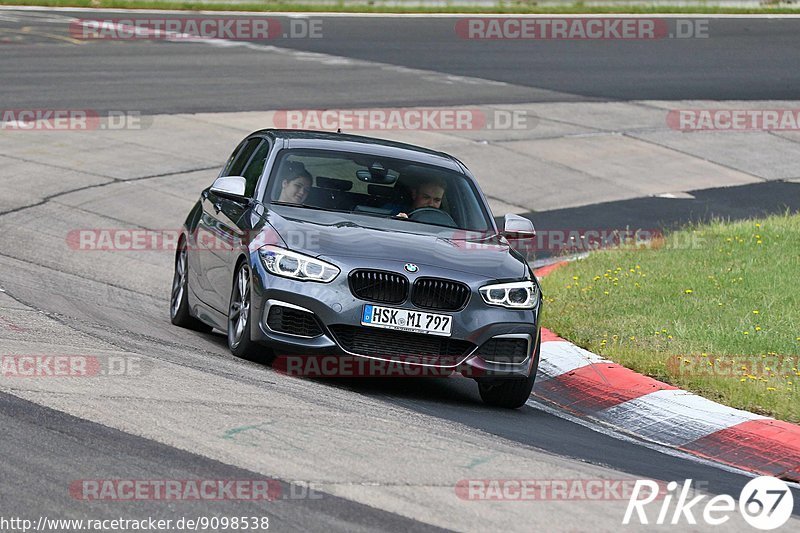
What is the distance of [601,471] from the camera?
23.0ft

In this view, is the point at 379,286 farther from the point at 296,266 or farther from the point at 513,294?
the point at 513,294

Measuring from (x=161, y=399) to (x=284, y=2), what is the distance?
29.7 m

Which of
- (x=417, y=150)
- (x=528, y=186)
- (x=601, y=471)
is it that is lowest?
(x=528, y=186)

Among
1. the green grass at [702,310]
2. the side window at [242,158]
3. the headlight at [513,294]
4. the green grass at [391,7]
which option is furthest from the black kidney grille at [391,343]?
the green grass at [391,7]

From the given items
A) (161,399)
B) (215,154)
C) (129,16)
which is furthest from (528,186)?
(129,16)

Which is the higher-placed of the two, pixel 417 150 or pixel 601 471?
pixel 417 150

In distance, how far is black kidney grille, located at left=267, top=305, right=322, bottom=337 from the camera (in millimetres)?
8664

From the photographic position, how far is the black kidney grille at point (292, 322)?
8.66 meters

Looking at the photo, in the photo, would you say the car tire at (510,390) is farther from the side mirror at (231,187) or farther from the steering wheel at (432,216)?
the side mirror at (231,187)

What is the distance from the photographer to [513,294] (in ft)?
29.5

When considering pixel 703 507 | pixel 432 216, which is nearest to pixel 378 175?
pixel 432 216

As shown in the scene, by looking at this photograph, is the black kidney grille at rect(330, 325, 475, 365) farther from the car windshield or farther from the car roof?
the car roof

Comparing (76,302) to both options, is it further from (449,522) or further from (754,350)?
(449,522)

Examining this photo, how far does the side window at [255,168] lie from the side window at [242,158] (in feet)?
0.51
